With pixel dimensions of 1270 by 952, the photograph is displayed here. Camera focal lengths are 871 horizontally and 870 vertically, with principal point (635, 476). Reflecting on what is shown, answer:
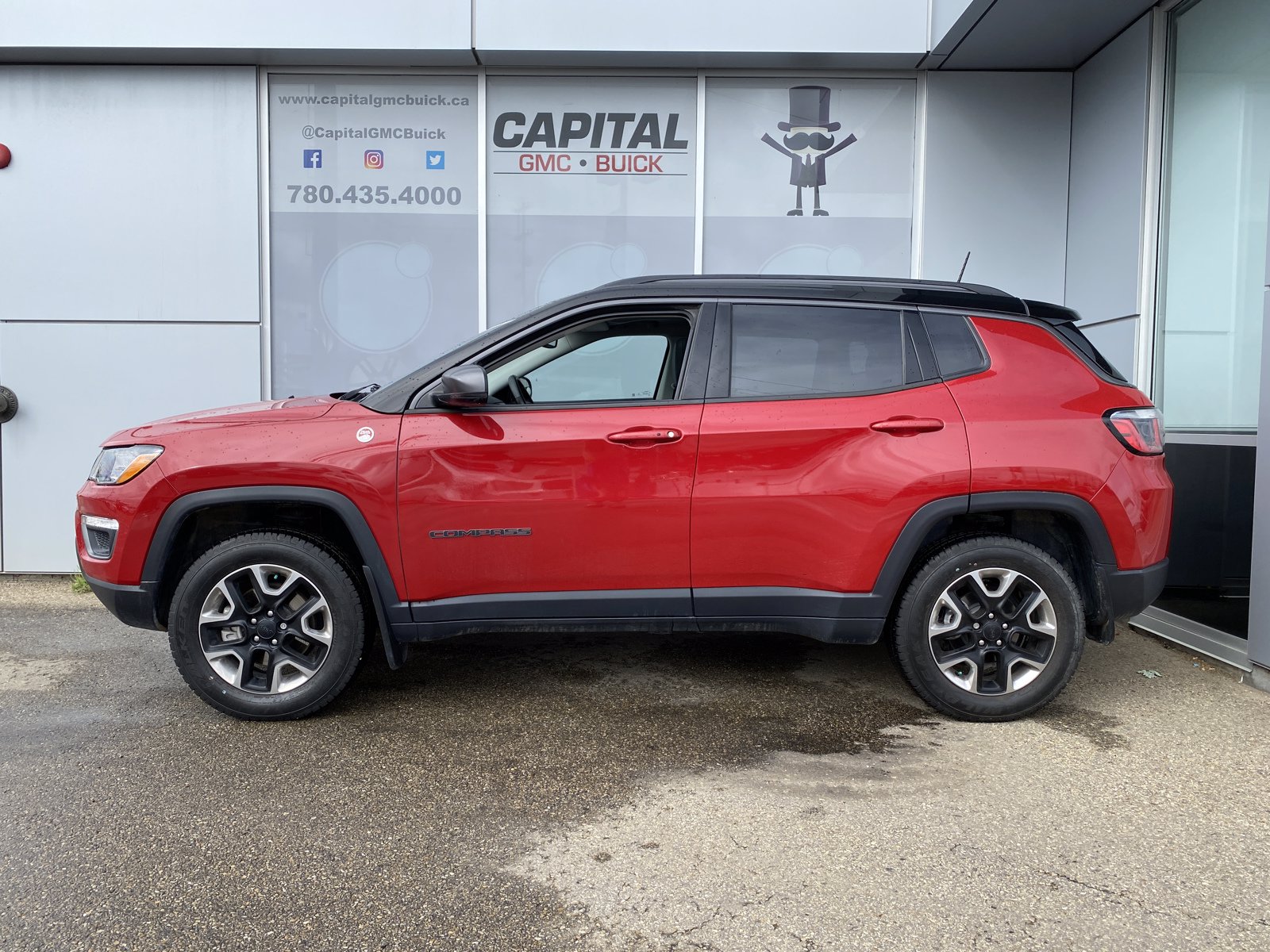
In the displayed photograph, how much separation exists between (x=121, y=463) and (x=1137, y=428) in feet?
13.9

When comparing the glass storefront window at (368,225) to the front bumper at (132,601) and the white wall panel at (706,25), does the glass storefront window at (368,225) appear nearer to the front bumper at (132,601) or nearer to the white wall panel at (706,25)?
the white wall panel at (706,25)

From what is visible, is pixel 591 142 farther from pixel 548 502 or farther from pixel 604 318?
pixel 548 502

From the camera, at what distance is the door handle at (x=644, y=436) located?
3543 mm

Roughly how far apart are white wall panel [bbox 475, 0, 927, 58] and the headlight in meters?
4.20

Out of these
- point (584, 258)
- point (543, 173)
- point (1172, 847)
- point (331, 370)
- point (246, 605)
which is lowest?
point (1172, 847)

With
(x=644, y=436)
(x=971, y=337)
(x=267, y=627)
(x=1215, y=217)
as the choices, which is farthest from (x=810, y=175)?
(x=267, y=627)

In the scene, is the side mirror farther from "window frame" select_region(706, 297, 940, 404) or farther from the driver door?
"window frame" select_region(706, 297, 940, 404)

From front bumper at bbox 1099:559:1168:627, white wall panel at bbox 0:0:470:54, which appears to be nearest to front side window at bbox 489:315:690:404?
front bumper at bbox 1099:559:1168:627

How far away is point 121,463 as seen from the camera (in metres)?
3.64

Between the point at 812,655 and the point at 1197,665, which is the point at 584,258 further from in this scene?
the point at 1197,665

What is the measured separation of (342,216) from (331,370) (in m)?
1.20

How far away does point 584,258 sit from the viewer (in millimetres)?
6812

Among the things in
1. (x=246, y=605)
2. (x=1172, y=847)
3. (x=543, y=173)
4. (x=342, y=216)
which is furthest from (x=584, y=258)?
(x=1172, y=847)

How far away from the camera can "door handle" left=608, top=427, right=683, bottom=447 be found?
354 cm
